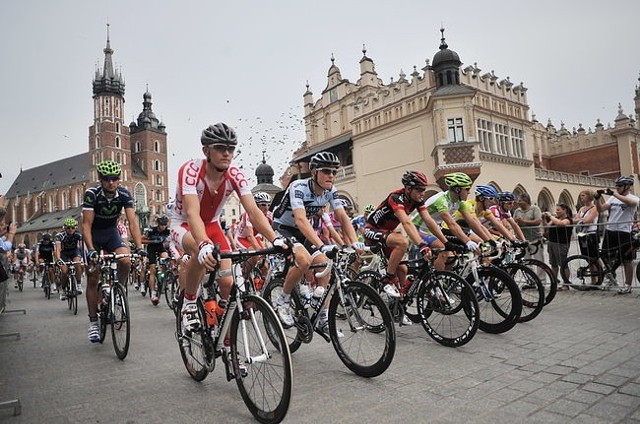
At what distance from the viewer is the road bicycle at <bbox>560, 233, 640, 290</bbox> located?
27.0ft

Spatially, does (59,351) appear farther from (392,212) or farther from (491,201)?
(491,201)

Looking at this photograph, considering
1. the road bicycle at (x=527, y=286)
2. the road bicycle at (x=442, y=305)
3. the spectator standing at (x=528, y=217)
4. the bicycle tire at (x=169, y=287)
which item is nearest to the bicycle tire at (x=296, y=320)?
A: the road bicycle at (x=442, y=305)

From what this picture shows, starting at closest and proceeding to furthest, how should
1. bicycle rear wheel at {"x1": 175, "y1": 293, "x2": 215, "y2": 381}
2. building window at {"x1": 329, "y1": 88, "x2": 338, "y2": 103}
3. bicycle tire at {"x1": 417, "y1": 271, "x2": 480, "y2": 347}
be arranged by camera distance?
bicycle rear wheel at {"x1": 175, "y1": 293, "x2": 215, "y2": 381} < bicycle tire at {"x1": 417, "y1": 271, "x2": 480, "y2": 347} < building window at {"x1": 329, "y1": 88, "x2": 338, "y2": 103}

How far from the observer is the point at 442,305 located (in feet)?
16.4

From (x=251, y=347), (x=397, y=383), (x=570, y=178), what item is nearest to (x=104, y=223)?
(x=251, y=347)

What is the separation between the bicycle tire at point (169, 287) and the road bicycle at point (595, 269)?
759 cm

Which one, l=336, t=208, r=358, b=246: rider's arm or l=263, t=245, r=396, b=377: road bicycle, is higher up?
l=336, t=208, r=358, b=246: rider's arm

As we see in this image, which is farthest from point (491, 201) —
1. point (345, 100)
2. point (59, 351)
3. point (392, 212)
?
point (345, 100)

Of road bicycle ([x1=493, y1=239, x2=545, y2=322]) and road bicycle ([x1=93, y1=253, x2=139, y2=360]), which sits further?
road bicycle ([x1=493, y1=239, x2=545, y2=322])

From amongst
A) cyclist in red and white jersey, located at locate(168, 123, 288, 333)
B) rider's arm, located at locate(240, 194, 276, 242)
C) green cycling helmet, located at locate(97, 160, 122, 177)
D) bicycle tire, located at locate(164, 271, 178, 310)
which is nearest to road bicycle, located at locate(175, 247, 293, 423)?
cyclist in red and white jersey, located at locate(168, 123, 288, 333)

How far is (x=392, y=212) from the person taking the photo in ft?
19.5

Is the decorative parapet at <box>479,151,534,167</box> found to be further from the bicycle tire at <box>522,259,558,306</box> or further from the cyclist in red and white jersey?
the cyclist in red and white jersey

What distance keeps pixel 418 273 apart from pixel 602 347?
81.1 inches

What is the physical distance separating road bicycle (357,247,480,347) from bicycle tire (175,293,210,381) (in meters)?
2.53
